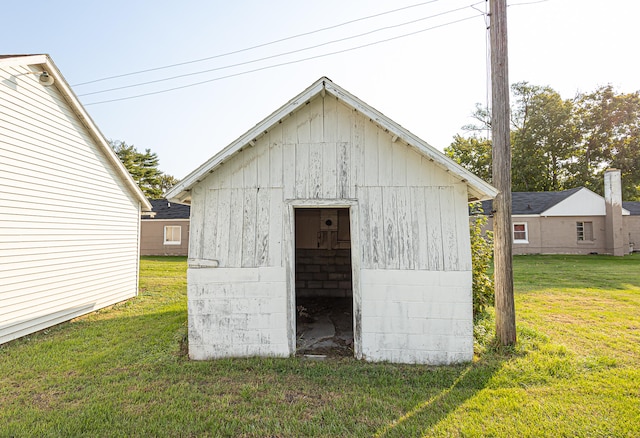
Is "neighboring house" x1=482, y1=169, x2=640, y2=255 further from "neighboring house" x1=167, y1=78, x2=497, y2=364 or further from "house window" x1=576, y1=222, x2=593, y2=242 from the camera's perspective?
"neighboring house" x1=167, y1=78, x2=497, y2=364

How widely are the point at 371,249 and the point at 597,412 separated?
3.20m

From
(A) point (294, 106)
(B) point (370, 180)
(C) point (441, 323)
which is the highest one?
(A) point (294, 106)

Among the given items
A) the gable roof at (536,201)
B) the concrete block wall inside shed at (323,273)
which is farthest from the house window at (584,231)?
the concrete block wall inside shed at (323,273)

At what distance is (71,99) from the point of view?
7668 millimetres

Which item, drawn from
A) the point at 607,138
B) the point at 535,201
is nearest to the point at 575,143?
the point at 607,138

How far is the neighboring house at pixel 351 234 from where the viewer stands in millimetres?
4820

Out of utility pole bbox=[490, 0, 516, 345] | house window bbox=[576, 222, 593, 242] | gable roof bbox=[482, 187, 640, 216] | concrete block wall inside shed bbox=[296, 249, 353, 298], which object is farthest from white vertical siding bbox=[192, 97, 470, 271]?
house window bbox=[576, 222, 593, 242]

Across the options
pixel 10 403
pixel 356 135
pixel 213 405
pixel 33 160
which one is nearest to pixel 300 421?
pixel 213 405

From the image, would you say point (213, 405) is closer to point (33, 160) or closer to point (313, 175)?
point (313, 175)

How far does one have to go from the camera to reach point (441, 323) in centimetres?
479

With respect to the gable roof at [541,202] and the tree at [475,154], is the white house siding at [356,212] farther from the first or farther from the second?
the tree at [475,154]

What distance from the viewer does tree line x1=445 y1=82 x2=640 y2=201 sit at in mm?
29266

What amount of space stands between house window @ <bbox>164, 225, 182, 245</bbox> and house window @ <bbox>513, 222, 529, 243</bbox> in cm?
2334

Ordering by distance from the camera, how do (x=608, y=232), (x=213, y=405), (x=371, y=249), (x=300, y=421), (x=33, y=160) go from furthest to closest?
(x=608, y=232) < (x=33, y=160) < (x=371, y=249) < (x=213, y=405) < (x=300, y=421)
